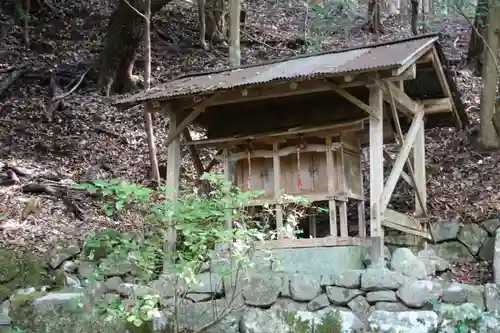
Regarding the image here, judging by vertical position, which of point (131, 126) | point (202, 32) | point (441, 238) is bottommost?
point (441, 238)

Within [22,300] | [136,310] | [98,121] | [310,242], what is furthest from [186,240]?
[98,121]

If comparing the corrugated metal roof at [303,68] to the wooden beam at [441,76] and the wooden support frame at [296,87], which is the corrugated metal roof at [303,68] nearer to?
the wooden support frame at [296,87]

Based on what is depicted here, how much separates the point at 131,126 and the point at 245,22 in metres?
6.51

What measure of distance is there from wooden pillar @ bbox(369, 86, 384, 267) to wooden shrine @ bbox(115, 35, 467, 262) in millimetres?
12

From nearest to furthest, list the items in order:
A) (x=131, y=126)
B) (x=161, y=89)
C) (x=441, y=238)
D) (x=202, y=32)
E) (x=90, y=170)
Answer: (x=161, y=89), (x=441, y=238), (x=90, y=170), (x=131, y=126), (x=202, y=32)

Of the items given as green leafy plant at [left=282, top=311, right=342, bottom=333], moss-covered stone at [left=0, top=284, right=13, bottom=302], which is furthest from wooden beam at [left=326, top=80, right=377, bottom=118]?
moss-covered stone at [left=0, top=284, right=13, bottom=302]

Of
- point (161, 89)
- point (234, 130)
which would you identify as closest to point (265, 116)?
point (234, 130)

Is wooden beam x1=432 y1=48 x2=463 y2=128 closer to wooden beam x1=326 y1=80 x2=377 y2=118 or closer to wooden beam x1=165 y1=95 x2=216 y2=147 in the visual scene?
wooden beam x1=326 y1=80 x2=377 y2=118

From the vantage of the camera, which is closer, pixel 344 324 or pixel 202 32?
pixel 344 324

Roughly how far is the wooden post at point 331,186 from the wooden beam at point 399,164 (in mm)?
703

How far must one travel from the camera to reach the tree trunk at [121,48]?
45.1 feet

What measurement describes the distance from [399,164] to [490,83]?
323 cm

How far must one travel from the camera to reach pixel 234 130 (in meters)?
9.08

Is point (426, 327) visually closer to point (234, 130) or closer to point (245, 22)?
point (234, 130)
